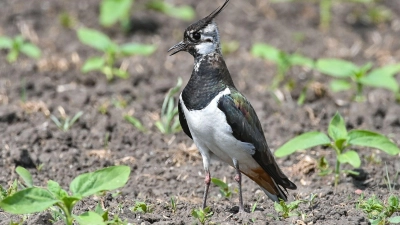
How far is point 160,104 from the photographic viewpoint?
Result: 7.47m

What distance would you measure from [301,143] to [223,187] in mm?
679

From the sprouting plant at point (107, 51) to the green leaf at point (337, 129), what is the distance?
2539 millimetres

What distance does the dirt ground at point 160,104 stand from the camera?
18.4 feet

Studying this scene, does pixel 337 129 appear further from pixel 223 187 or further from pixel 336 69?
pixel 336 69

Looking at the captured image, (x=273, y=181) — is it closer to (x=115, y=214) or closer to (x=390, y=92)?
(x=115, y=214)

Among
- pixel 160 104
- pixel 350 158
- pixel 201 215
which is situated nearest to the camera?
pixel 201 215

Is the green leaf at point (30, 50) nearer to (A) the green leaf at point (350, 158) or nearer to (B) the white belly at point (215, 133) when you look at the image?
(B) the white belly at point (215, 133)

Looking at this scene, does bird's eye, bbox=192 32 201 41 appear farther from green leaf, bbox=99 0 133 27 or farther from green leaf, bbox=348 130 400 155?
green leaf, bbox=99 0 133 27

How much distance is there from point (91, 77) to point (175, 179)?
233 cm

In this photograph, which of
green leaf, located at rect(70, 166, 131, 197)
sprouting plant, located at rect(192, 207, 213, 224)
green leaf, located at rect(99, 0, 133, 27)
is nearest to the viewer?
green leaf, located at rect(70, 166, 131, 197)

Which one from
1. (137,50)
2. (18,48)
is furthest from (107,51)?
(18,48)

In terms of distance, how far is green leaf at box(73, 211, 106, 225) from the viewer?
4.08m

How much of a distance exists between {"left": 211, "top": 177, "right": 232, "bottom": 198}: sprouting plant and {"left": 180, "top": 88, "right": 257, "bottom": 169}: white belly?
288 mm

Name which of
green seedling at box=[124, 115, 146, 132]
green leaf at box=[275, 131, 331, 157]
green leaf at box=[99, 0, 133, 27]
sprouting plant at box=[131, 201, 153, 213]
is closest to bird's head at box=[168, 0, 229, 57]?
green leaf at box=[275, 131, 331, 157]
